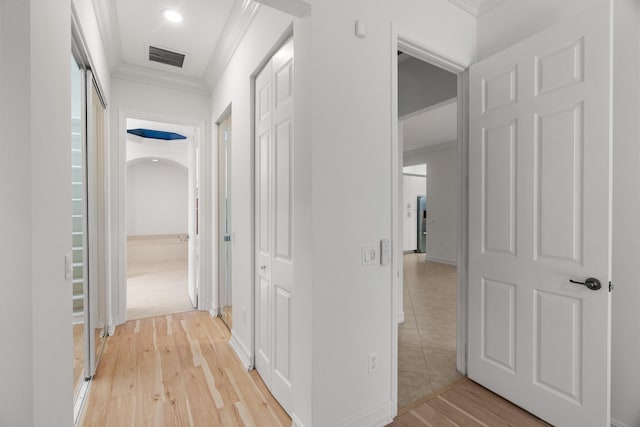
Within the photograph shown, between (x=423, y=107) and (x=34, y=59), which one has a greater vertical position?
(x=423, y=107)

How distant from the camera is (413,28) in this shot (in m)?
1.91

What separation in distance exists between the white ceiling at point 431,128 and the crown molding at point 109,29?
3551 millimetres

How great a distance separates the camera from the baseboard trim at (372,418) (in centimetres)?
164

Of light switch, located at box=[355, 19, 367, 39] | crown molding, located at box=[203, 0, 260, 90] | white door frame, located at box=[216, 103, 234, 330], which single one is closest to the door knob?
light switch, located at box=[355, 19, 367, 39]

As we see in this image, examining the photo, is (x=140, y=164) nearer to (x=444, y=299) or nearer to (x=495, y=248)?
(x=444, y=299)

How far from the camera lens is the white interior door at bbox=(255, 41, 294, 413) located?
188cm

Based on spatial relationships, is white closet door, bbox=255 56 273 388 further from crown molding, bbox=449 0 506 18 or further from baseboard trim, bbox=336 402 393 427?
crown molding, bbox=449 0 506 18

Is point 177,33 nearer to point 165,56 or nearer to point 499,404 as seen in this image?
point 165,56

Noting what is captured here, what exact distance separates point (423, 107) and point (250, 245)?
7.40 ft

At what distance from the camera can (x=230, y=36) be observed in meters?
2.65

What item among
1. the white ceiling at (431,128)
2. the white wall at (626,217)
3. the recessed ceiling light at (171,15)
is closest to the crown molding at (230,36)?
the recessed ceiling light at (171,15)

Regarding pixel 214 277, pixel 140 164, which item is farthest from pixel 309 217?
pixel 140 164

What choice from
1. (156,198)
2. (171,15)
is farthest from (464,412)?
(156,198)

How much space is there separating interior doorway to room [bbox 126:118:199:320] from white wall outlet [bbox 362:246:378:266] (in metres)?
2.91
